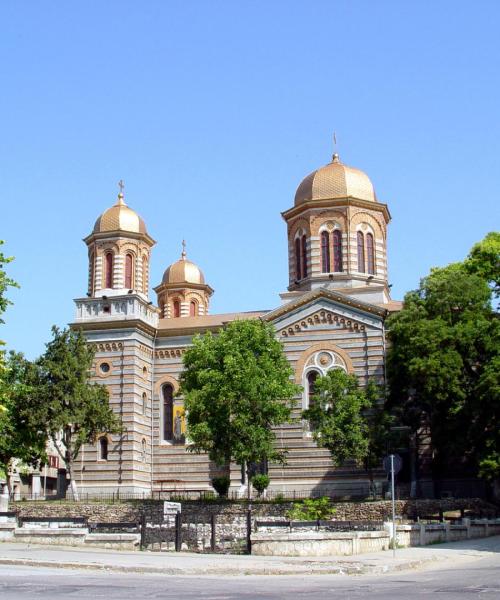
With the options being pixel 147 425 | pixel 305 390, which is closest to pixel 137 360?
→ pixel 147 425

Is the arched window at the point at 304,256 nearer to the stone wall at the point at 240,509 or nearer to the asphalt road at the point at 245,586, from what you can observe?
the stone wall at the point at 240,509

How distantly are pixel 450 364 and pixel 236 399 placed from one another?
9.24 m

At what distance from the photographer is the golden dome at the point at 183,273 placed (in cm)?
6394

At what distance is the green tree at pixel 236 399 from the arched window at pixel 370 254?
36.0 feet

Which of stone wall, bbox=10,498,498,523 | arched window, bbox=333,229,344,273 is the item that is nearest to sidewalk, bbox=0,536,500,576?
stone wall, bbox=10,498,498,523

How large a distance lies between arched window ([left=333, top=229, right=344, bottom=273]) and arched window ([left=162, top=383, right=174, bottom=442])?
450 inches

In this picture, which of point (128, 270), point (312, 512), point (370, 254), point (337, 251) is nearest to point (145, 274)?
point (128, 270)

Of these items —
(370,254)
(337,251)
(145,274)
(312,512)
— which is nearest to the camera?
(312,512)

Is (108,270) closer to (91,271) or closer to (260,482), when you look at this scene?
(91,271)

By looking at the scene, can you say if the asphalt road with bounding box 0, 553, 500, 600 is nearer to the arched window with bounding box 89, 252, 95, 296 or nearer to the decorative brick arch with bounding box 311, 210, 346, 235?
the decorative brick arch with bounding box 311, 210, 346, 235

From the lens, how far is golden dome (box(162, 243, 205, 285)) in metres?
63.9

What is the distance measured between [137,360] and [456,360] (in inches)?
713

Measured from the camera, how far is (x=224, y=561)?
21.8 metres

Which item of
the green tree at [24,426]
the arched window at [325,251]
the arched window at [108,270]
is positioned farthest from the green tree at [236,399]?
the arched window at [108,270]
